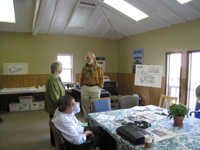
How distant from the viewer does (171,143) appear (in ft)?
5.50

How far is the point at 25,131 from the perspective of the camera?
3.89 meters

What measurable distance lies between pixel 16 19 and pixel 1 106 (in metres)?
2.86

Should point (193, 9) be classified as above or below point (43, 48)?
above

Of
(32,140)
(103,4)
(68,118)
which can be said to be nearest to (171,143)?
(68,118)

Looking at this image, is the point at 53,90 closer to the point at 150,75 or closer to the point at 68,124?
the point at 68,124

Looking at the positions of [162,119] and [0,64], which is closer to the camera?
[162,119]

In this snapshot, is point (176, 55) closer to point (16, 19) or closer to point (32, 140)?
point (32, 140)

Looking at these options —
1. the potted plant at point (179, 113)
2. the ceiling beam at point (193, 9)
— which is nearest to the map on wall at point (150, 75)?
the ceiling beam at point (193, 9)

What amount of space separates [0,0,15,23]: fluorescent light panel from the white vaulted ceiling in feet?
0.55

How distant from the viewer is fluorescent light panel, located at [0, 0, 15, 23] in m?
4.59

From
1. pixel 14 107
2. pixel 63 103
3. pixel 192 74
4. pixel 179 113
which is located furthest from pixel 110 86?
pixel 63 103

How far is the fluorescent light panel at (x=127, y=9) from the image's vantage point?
4.46m

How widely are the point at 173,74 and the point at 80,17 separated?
3.33m

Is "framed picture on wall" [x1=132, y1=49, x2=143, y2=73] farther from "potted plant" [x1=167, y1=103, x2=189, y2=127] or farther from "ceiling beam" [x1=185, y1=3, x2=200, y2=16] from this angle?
"potted plant" [x1=167, y1=103, x2=189, y2=127]
